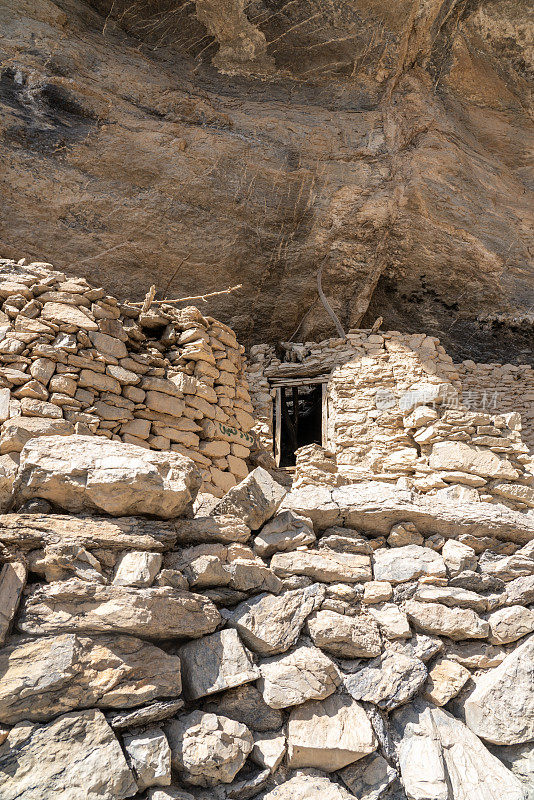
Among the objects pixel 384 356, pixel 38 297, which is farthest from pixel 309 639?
pixel 384 356

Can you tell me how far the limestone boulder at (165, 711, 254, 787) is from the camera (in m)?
1.93

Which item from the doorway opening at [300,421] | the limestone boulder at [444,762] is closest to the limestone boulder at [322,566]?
the limestone boulder at [444,762]

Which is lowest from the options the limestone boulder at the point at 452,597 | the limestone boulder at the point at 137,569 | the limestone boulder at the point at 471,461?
the limestone boulder at the point at 452,597

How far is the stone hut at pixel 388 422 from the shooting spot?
4.32m

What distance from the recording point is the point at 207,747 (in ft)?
6.47

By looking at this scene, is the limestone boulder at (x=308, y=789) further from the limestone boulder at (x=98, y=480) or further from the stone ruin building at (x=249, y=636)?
the limestone boulder at (x=98, y=480)

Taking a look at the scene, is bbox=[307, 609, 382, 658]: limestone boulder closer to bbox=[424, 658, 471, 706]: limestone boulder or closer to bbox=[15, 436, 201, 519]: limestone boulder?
bbox=[424, 658, 471, 706]: limestone boulder

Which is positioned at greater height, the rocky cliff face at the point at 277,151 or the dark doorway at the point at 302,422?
the rocky cliff face at the point at 277,151

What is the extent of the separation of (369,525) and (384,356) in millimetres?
4806

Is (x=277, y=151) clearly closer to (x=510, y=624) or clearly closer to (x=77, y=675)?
(x=510, y=624)

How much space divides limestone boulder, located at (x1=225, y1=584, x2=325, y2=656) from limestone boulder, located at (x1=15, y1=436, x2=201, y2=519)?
0.52 m

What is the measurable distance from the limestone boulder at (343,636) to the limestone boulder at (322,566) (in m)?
0.20

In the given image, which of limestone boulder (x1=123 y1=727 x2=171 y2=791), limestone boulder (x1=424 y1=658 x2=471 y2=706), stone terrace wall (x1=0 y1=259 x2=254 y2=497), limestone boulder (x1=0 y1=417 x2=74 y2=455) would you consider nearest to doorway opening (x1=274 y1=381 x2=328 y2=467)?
stone terrace wall (x1=0 y1=259 x2=254 y2=497)

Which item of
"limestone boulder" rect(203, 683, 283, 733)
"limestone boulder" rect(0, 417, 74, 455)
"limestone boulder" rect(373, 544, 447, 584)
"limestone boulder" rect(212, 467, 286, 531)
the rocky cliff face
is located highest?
the rocky cliff face
